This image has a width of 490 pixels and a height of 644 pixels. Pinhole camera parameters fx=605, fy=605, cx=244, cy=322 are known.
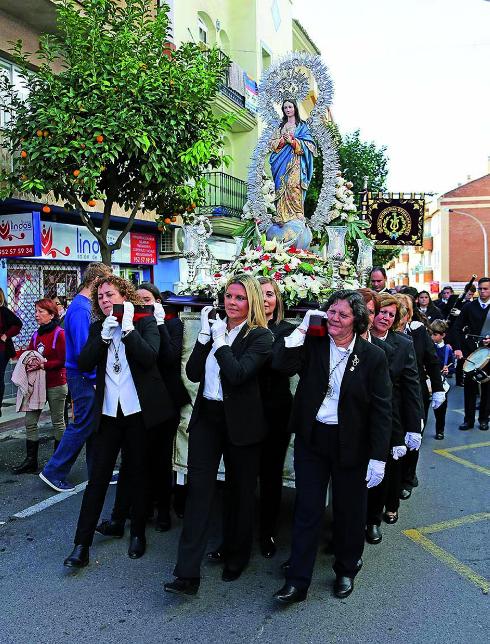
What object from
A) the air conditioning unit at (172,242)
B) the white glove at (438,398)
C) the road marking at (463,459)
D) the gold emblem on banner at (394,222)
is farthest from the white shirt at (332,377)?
the gold emblem on banner at (394,222)

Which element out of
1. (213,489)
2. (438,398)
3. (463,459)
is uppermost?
(438,398)

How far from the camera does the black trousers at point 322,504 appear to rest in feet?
11.6

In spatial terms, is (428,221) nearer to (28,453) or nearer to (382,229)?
(382,229)

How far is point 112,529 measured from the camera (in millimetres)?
4477

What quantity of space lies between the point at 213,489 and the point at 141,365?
3.11ft

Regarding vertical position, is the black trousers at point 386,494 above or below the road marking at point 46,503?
above

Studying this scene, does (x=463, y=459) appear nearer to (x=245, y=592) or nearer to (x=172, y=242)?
(x=245, y=592)

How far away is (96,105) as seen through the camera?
862 cm

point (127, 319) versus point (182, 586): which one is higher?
point (127, 319)

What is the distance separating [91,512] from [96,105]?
6.48 metres

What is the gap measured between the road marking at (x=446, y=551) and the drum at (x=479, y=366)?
3439 millimetres

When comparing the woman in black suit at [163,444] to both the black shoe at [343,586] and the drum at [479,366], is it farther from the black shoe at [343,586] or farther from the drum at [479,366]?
the drum at [479,366]

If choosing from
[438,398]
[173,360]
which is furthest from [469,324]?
[173,360]

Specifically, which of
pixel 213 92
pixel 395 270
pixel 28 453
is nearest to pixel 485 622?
pixel 28 453
